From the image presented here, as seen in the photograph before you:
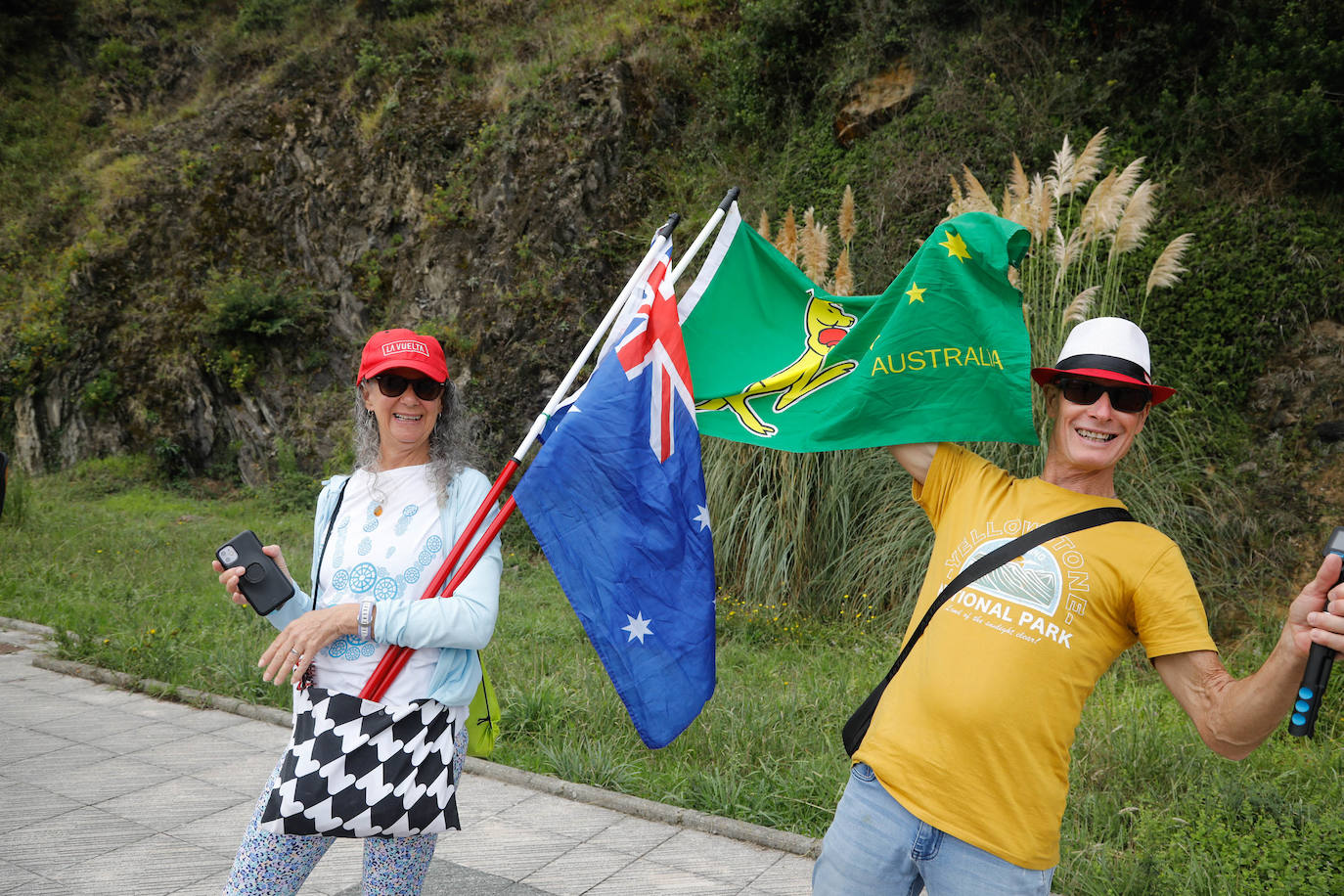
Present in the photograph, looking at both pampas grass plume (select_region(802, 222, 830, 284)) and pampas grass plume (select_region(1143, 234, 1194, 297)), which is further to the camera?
pampas grass plume (select_region(802, 222, 830, 284))

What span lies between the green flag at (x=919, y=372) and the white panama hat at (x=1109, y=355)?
1.39 feet

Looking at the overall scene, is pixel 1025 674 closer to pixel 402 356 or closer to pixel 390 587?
pixel 390 587

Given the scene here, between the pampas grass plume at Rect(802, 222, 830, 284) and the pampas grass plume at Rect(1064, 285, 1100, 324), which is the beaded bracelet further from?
the pampas grass plume at Rect(802, 222, 830, 284)

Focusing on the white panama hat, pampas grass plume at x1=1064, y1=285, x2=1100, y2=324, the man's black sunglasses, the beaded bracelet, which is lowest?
the beaded bracelet

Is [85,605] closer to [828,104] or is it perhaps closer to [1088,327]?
[1088,327]

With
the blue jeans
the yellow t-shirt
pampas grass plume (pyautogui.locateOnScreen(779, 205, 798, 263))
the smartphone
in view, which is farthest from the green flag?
pampas grass plume (pyautogui.locateOnScreen(779, 205, 798, 263))

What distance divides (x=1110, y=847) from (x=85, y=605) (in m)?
8.15

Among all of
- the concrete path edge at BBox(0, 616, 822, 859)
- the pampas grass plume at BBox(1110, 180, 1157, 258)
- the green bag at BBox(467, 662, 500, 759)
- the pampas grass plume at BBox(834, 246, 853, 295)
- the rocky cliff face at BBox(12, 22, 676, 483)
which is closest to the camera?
the green bag at BBox(467, 662, 500, 759)

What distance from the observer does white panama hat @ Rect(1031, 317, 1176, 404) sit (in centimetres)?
215

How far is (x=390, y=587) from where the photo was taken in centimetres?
246

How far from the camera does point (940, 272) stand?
2.66 metres

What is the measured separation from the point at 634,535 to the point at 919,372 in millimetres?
936

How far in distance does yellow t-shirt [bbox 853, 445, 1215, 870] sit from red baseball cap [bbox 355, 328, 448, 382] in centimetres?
149

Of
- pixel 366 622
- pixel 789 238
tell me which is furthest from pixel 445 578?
pixel 789 238
